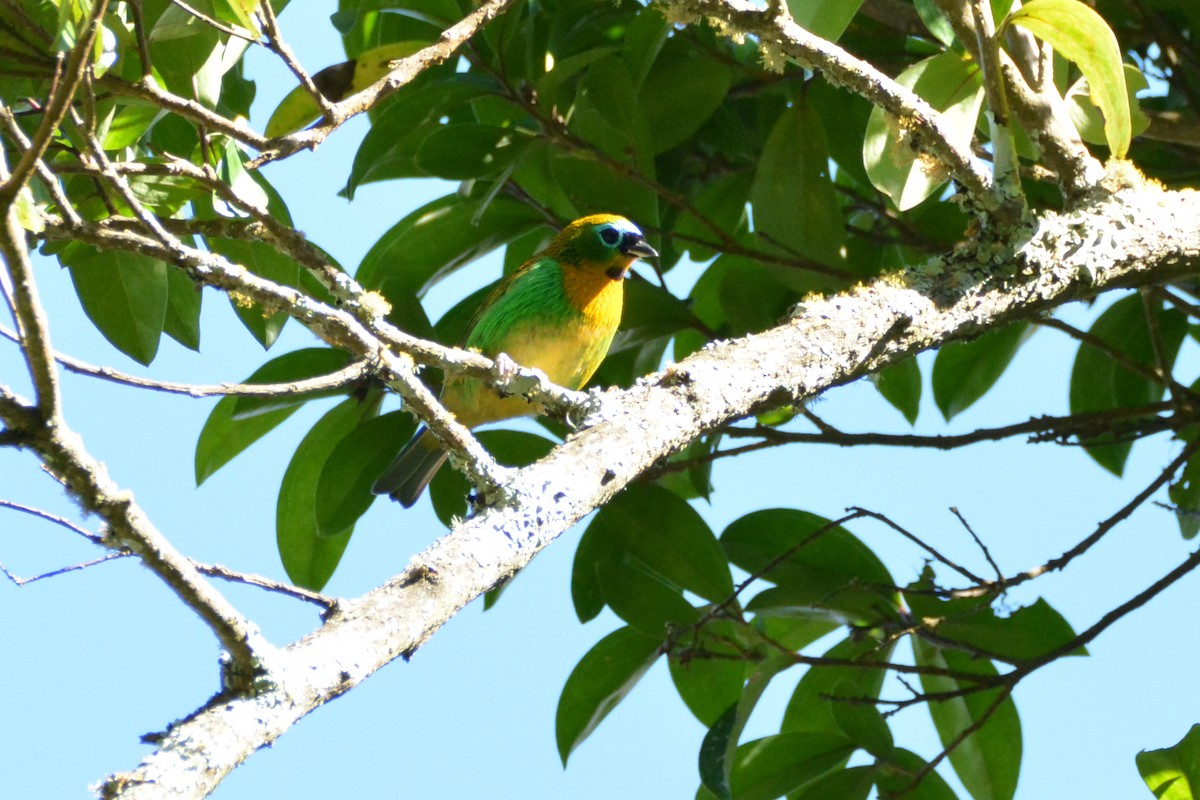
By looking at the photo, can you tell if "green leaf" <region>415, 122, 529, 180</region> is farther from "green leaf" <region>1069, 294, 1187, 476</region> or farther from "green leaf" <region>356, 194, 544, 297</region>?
"green leaf" <region>1069, 294, 1187, 476</region>

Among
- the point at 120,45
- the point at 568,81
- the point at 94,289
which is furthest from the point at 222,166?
the point at 568,81

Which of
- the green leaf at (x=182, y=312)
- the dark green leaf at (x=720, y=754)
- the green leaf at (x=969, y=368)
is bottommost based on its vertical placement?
the dark green leaf at (x=720, y=754)

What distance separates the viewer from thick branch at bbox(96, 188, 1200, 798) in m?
1.11

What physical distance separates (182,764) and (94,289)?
83.6 inches

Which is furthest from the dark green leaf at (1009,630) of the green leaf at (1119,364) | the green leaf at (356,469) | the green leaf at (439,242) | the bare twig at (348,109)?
the bare twig at (348,109)

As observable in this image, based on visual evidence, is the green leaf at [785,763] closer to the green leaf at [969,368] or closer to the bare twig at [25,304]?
the green leaf at [969,368]

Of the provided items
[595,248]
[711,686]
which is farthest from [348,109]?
[595,248]

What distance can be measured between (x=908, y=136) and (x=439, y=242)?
5.39ft

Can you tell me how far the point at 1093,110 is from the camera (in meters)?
2.64

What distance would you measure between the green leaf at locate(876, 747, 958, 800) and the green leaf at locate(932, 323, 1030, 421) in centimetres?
135

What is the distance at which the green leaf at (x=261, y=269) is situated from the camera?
9.31 feet

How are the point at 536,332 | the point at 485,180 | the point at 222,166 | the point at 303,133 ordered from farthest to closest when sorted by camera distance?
the point at 536,332, the point at 485,180, the point at 222,166, the point at 303,133

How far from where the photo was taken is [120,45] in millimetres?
2412

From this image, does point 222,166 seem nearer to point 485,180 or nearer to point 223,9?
point 223,9
